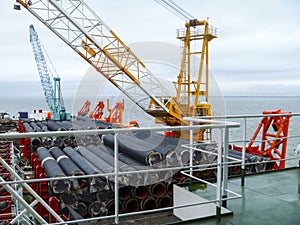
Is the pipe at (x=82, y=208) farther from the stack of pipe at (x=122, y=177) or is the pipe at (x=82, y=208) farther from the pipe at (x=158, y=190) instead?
the pipe at (x=158, y=190)

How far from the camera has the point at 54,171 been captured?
7.78 metres

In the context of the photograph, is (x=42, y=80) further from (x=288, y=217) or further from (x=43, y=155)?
(x=288, y=217)

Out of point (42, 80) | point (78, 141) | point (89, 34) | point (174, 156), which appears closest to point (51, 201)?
point (174, 156)

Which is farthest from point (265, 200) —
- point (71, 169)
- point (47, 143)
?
point (47, 143)

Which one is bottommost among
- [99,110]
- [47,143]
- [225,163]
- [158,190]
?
[158,190]

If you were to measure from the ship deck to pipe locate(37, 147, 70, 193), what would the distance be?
141 inches

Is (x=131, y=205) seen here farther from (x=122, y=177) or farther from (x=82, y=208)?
(x=82, y=208)

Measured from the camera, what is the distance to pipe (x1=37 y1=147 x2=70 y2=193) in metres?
7.01

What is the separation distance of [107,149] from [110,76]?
32.6 ft

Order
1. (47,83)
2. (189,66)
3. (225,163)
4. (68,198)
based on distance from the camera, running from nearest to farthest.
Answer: (225,163) < (68,198) < (189,66) < (47,83)

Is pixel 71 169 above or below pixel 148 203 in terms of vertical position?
above

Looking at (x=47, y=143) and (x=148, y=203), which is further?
(x=47, y=143)

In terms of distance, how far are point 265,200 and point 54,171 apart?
5.35 m

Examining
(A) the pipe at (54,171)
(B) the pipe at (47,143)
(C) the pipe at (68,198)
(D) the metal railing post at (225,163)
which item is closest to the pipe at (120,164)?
(C) the pipe at (68,198)
